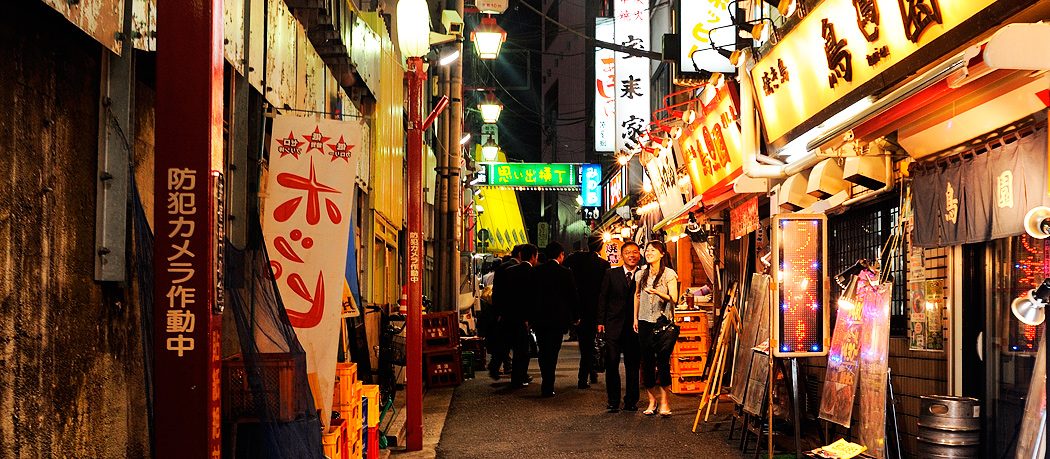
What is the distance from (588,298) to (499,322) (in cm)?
227

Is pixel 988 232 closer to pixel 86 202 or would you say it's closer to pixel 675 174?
pixel 86 202

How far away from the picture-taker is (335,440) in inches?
290

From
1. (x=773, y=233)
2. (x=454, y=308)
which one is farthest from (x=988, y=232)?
(x=454, y=308)

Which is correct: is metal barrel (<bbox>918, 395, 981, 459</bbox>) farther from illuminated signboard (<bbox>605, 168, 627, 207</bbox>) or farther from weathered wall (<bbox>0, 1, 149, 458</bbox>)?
illuminated signboard (<bbox>605, 168, 627, 207</bbox>)

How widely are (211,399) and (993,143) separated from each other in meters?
6.30

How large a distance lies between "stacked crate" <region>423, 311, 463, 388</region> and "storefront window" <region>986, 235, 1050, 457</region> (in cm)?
1030

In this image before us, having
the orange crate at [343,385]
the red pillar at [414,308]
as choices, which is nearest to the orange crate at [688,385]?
the red pillar at [414,308]

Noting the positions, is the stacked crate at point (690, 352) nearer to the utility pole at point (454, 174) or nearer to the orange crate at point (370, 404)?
the utility pole at point (454, 174)

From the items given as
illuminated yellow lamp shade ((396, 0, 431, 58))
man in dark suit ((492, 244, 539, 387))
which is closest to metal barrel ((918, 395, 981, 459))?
illuminated yellow lamp shade ((396, 0, 431, 58))

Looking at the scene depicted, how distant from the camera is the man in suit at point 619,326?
566 inches

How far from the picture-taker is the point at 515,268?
17.8 metres

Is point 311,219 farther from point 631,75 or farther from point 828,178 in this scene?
point 631,75

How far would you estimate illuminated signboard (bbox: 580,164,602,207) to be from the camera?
1644 inches

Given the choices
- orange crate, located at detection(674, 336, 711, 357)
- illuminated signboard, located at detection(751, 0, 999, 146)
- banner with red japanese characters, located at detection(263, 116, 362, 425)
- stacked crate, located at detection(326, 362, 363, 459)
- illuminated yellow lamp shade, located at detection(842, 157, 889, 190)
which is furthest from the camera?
orange crate, located at detection(674, 336, 711, 357)
